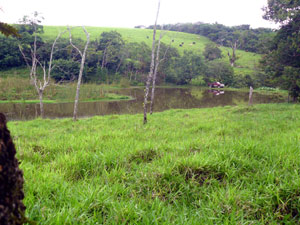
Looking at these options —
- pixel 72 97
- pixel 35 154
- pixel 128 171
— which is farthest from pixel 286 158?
pixel 72 97

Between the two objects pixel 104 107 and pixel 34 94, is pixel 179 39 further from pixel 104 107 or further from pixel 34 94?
pixel 104 107

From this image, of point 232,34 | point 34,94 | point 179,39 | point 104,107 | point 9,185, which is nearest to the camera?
point 9,185

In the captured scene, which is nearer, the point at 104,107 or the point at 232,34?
the point at 104,107

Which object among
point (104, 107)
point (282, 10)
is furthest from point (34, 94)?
point (282, 10)

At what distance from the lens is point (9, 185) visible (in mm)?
1021

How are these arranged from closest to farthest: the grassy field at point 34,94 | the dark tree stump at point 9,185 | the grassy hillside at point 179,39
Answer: the dark tree stump at point 9,185
the grassy field at point 34,94
the grassy hillside at point 179,39

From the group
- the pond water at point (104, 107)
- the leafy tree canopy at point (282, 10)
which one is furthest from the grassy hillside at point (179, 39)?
the leafy tree canopy at point (282, 10)

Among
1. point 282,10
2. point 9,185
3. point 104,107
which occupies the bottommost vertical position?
point 104,107

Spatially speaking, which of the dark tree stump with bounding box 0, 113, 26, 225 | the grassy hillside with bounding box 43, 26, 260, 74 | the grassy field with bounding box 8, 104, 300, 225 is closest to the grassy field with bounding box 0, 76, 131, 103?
the grassy field with bounding box 8, 104, 300, 225

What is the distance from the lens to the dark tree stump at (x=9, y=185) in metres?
0.96

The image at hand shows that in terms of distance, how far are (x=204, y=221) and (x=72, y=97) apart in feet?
105

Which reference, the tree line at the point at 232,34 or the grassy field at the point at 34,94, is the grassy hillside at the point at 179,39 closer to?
the tree line at the point at 232,34

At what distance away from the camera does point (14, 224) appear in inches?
38.7

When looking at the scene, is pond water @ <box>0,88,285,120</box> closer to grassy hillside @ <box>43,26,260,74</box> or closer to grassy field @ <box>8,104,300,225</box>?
grassy field @ <box>8,104,300,225</box>
